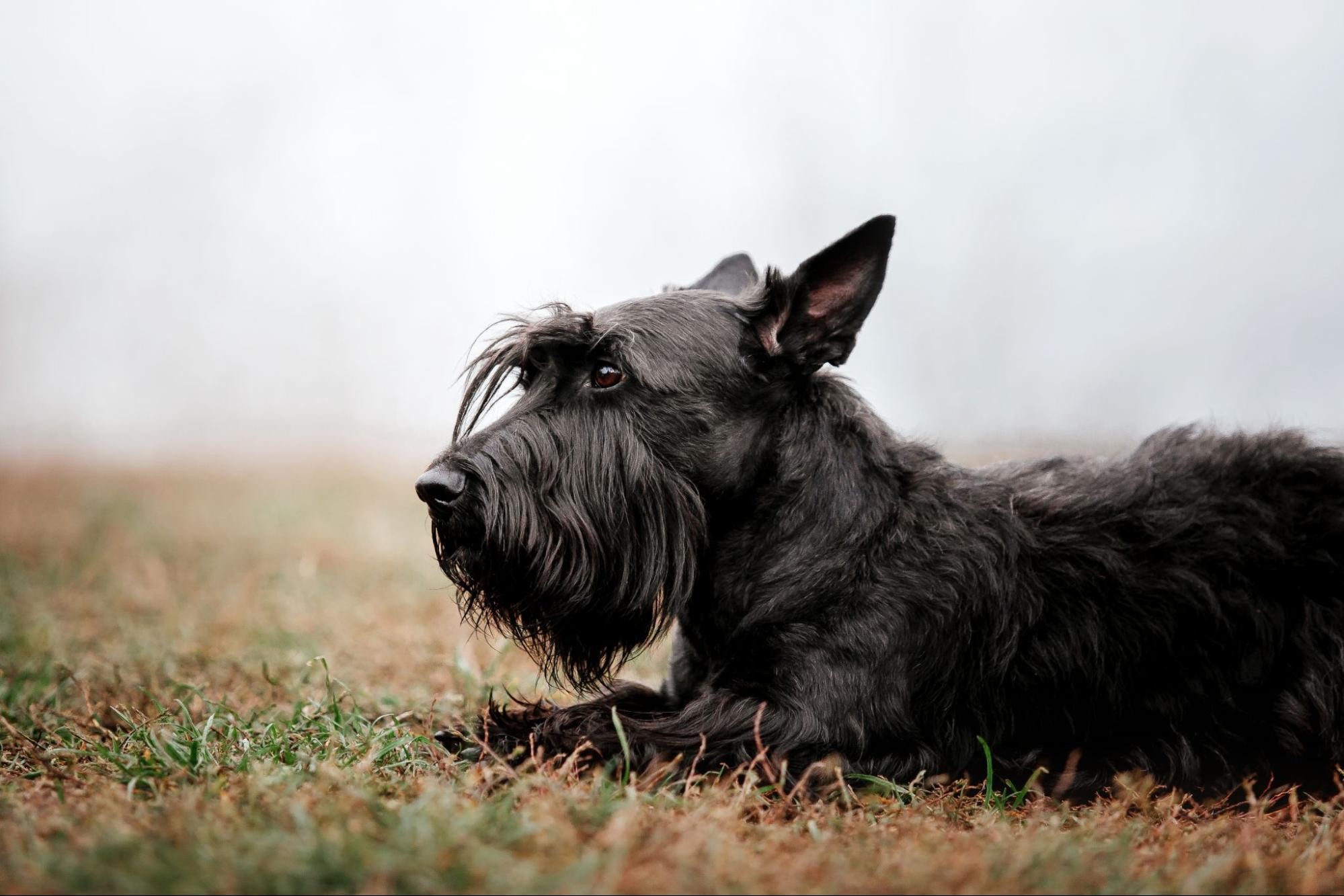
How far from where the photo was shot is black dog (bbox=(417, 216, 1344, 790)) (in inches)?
120

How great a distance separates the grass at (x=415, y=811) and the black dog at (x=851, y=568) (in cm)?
22

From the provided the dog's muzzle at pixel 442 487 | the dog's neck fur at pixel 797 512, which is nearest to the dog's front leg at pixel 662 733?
the dog's neck fur at pixel 797 512

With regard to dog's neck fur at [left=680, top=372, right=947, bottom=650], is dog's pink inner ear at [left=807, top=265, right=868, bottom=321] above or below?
above

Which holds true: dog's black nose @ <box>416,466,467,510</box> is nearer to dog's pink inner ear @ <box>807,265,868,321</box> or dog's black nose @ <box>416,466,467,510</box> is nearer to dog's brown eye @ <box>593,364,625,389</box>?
dog's brown eye @ <box>593,364,625,389</box>

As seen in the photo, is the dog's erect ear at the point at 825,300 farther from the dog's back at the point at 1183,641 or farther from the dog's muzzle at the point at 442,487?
the dog's muzzle at the point at 442,487

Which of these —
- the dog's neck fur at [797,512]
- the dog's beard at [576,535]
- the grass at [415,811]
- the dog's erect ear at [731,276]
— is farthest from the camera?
the dog's erect ear at [731,276]

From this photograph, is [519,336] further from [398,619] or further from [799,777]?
[398,619]

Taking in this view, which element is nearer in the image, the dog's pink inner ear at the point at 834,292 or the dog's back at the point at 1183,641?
the dog's back at the point at 1183,641

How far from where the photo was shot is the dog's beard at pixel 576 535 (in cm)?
304

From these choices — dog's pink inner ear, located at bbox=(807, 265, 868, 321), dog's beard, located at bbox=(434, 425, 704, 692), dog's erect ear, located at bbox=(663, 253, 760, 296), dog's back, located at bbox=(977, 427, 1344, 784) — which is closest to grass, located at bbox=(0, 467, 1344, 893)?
dog's back, located at bbox=(977, 427, 1344, 784)

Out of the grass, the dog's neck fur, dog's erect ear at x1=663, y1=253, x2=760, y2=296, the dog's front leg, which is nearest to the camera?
the grass

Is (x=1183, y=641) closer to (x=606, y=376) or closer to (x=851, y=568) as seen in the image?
(x=851, y=568)

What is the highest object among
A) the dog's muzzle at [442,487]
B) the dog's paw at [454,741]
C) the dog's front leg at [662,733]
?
the dog's muzzle at [442,487]

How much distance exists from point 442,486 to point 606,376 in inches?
26.2
